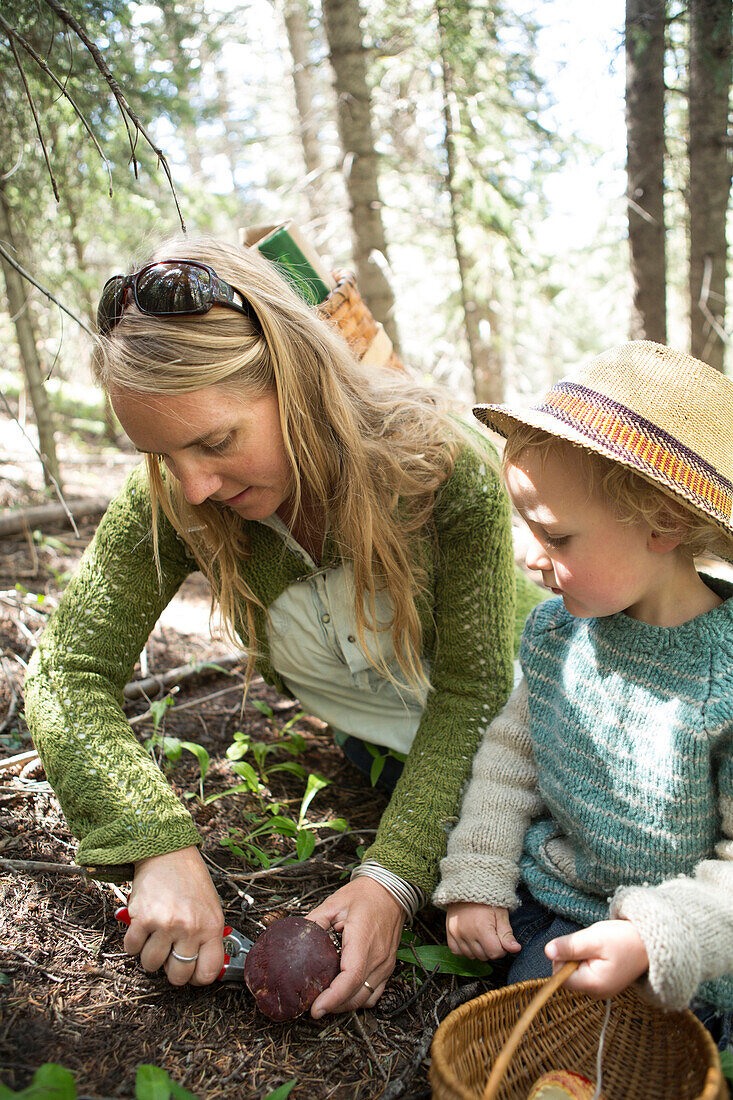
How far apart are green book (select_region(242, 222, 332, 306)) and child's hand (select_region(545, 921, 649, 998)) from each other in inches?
69.5

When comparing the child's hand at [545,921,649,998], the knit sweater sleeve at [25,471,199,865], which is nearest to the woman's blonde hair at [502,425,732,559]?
the child's hand at [545,921,649,998]

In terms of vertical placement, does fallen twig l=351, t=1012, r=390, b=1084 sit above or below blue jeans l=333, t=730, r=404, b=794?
above

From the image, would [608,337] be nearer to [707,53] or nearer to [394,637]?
[707,53]

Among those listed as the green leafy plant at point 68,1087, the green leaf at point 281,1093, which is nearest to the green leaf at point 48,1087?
the green leafy plant at point 68,1087

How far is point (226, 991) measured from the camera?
1695 millimetres

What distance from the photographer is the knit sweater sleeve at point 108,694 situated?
1.81 m

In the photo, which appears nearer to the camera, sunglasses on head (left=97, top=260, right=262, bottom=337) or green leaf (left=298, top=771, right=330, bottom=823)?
sunglasses on head (left=97, top=260, right=262, bottom=337)

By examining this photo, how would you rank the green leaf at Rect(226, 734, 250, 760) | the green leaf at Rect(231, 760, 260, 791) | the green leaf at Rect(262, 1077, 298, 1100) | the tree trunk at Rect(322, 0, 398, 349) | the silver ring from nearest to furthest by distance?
the green leaf at Rect(262, 1077, 298, 1100), the silver ring, the green leaf at Rect(231, 760, 260, 791), the green leaf at Rect(226, 734, 250, 760), the tree trunk at Rect(322, 0, 398, 349)

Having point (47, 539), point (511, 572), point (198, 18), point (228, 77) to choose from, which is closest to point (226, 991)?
point (511, 572)

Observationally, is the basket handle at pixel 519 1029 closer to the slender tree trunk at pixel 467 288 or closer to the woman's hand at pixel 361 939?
the woman's hand at pixel 361 939

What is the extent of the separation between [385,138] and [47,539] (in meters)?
8.08

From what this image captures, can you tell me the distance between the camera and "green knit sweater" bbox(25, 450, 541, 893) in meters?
1.89

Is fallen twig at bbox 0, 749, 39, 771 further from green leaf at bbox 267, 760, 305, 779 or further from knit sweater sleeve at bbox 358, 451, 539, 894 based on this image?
knit sweater sleeve at bbox 358, 451, 539, 894

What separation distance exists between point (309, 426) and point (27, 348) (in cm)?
324
